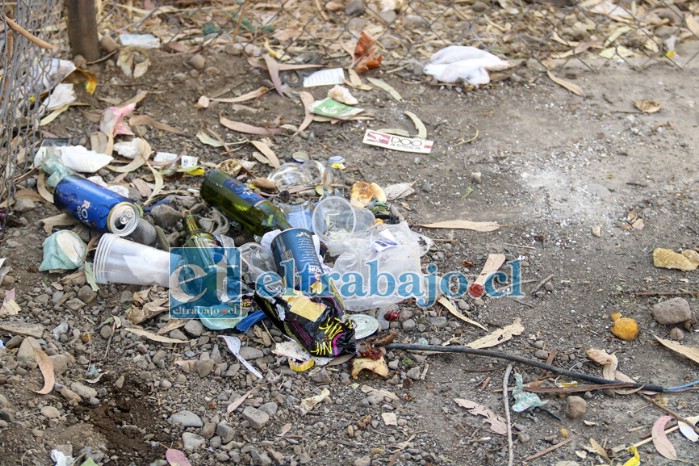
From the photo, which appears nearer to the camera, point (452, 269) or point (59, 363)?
point (59, 363)

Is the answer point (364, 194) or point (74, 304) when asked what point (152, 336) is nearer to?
point (74, 304)

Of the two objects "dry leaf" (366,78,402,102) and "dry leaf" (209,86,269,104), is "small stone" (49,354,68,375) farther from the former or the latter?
"dry leaf" (366,78,402,102)

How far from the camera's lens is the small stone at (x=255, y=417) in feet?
7.61

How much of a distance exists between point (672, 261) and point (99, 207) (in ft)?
6.45

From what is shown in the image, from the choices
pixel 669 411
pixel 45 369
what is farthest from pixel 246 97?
pixel 669 411

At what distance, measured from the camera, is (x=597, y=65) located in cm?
412

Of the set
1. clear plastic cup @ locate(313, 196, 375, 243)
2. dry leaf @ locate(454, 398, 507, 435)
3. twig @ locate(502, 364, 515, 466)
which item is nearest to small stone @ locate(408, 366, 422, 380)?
dry leaf @ locate(454, 398, 507, 435)

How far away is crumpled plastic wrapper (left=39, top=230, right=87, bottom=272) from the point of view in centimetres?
277

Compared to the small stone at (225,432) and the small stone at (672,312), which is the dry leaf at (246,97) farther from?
the small stone at (672,312)

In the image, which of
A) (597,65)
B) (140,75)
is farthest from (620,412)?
(140,75)

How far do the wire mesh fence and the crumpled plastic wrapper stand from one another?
278 mm

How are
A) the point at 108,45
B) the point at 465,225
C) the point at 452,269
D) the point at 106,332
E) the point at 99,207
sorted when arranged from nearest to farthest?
the point at 106,332 → the point at 99,207 → the point at 452,269 → the point at 465,225 → the point at 108,45

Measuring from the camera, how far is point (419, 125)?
362 cm

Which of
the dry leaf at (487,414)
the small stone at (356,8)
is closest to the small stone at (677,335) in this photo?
the dry leaf at (487,414)
